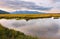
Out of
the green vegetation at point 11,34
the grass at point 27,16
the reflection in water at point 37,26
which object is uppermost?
the grass at point 27,16

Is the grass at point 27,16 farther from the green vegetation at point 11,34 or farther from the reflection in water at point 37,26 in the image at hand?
the green vegetation at point 11,34

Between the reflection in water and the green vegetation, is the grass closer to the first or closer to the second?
the reflection in water

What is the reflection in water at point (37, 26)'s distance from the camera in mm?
3113

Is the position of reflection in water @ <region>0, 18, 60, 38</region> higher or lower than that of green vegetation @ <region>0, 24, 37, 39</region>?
higher

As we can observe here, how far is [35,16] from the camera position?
3123mm

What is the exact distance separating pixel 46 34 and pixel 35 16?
32 centimetres

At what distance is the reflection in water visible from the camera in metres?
3.11

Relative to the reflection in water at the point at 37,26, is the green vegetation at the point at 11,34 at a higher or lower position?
lower

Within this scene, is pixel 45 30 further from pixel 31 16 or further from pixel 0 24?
pixel 0 24

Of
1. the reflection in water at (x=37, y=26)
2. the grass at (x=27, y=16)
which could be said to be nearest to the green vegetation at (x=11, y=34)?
the reflection in water at (x=37, y=26)

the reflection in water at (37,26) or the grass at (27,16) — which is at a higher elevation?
the grass at (27,16)

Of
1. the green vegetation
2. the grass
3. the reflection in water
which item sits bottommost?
the green vegetation

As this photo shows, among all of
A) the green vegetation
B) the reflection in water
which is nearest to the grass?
the reflection in water

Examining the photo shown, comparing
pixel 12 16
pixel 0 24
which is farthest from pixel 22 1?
pixel 0 24
